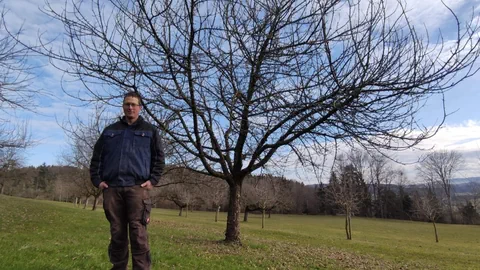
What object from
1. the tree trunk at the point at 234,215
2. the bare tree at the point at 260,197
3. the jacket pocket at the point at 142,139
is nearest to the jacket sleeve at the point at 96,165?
the jacket pocket at the point at 142,139

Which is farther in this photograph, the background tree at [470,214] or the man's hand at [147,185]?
the background tree at [470,214]

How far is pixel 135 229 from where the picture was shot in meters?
3.59

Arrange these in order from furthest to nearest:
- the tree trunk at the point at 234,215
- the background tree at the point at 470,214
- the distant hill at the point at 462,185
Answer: the distant hill at the point at 462,185 < the background tree at the point at 470,214 < the tree trunk at the point at 234,215

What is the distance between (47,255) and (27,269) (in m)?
1.27

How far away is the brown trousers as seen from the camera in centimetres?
359

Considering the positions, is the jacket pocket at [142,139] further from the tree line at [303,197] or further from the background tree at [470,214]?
the background tree at [470,214]

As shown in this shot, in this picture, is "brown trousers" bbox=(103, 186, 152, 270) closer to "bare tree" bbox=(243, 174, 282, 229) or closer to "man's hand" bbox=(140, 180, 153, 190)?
"man's hand" bbox=(140, 180, 153, 190)

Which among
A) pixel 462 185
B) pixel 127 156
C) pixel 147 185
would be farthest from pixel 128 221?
pixel 462 185

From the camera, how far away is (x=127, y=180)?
3607mm

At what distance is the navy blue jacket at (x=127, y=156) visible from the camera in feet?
11.9

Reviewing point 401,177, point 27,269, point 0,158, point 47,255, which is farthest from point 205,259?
point 401,177

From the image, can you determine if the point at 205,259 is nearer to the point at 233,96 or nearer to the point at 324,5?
the point at 233,96

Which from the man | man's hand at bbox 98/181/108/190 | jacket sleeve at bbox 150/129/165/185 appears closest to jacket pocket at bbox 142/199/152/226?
the man

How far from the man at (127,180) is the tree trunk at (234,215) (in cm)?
578
